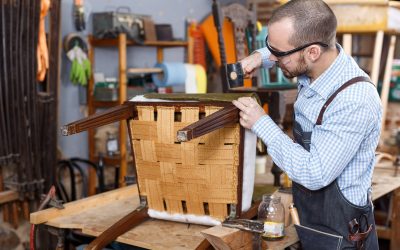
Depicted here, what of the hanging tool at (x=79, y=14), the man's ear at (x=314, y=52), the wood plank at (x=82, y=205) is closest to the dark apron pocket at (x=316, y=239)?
the man's ear at (x=314, y=52)

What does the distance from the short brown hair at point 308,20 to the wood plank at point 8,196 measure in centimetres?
265

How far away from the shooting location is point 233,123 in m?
1.91

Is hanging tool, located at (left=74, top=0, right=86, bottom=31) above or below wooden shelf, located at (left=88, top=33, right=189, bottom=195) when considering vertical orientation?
above

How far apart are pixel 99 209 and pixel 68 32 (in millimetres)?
2572

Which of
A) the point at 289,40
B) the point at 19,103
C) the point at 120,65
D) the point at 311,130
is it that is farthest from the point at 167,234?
the point at 120,65

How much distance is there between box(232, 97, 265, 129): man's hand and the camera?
1854 millimetres

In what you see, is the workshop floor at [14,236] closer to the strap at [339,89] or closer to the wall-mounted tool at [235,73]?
the wall-mounted tool at [235,73]

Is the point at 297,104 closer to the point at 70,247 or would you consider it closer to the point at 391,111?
the point at 70,247

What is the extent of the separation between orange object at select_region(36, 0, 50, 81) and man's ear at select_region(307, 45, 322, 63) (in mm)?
2514

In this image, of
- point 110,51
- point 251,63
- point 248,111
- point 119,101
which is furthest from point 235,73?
point 110,51

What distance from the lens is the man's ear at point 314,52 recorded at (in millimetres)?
1741

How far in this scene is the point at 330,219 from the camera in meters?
1.86

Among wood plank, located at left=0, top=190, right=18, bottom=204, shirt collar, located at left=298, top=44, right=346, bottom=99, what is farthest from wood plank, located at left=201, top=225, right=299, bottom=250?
wood plank, located at left=0, top=190, right=18, bottom=204

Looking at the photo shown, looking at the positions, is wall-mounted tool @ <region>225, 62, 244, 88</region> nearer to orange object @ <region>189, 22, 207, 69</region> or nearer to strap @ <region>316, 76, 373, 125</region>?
strap @ <region>316, 76, 373, 125</region>
